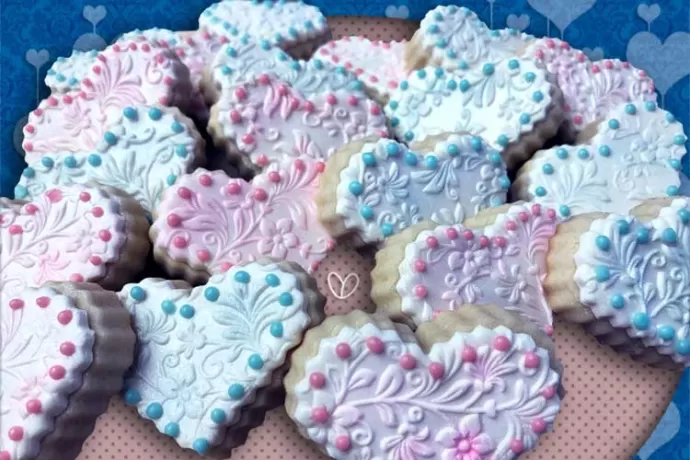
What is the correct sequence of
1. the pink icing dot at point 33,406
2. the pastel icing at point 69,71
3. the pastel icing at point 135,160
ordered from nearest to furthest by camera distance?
1. the pink icing dot at point 33,406
2. the pastel icing at point 135,160
3. the pastel icing at point 69,71

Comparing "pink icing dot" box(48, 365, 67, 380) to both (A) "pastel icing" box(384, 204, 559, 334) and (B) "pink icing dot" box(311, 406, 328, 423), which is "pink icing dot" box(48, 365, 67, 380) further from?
(A) "pastel icing" box(384, 204, 559, 334)

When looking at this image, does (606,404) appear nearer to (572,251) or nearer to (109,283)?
(572,251)

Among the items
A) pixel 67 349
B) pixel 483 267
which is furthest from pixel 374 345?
pixel 67 349

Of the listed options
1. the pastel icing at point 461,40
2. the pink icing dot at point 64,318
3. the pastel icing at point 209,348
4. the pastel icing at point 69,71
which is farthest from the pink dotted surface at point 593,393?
the pastel icing at point 69,71

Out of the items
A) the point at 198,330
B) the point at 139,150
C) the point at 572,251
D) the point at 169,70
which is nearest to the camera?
the point at 198,330

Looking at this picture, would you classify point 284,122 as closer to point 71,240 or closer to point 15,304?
point 71,240

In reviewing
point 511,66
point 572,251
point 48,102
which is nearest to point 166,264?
point 48,102

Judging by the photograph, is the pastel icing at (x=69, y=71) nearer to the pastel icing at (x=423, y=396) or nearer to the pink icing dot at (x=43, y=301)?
the pink icing dot at (x=43, y=301)
